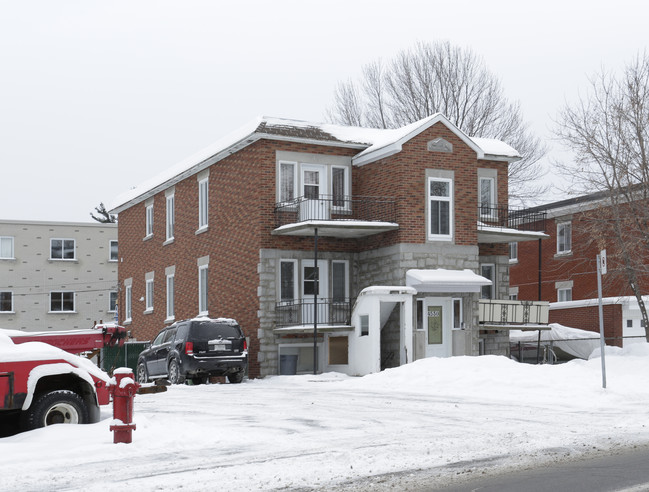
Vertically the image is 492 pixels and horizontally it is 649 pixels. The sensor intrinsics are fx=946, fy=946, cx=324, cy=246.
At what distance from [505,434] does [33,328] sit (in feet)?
152

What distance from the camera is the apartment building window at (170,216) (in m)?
37.4

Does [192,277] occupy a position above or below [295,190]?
below

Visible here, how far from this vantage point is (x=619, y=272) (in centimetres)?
3300

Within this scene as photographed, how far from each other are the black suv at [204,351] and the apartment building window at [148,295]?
14217mm

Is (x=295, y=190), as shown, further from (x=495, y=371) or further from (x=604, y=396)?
(x=604, y=396)

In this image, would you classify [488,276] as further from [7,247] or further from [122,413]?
[7,247]

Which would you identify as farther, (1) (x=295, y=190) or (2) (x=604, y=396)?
(1) (x=295, y=190)

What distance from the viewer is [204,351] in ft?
80.4

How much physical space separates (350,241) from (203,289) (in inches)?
255

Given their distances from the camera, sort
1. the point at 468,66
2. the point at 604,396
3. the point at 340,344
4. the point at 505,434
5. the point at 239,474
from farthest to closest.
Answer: the point at 468,66
the point at 340,344
the point at 604,396
the point at 505,434
the point at 239,474

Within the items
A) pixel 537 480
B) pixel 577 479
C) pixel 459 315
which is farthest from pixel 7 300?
pixel 577 479

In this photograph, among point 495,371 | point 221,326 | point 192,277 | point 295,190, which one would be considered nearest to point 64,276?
point 192,277

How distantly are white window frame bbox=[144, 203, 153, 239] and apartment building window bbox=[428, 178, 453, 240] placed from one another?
48.3 ft

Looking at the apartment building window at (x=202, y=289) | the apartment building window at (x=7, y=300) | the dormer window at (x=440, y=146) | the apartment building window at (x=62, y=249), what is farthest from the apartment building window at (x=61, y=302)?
the dormer window at (x=440, y=146)
